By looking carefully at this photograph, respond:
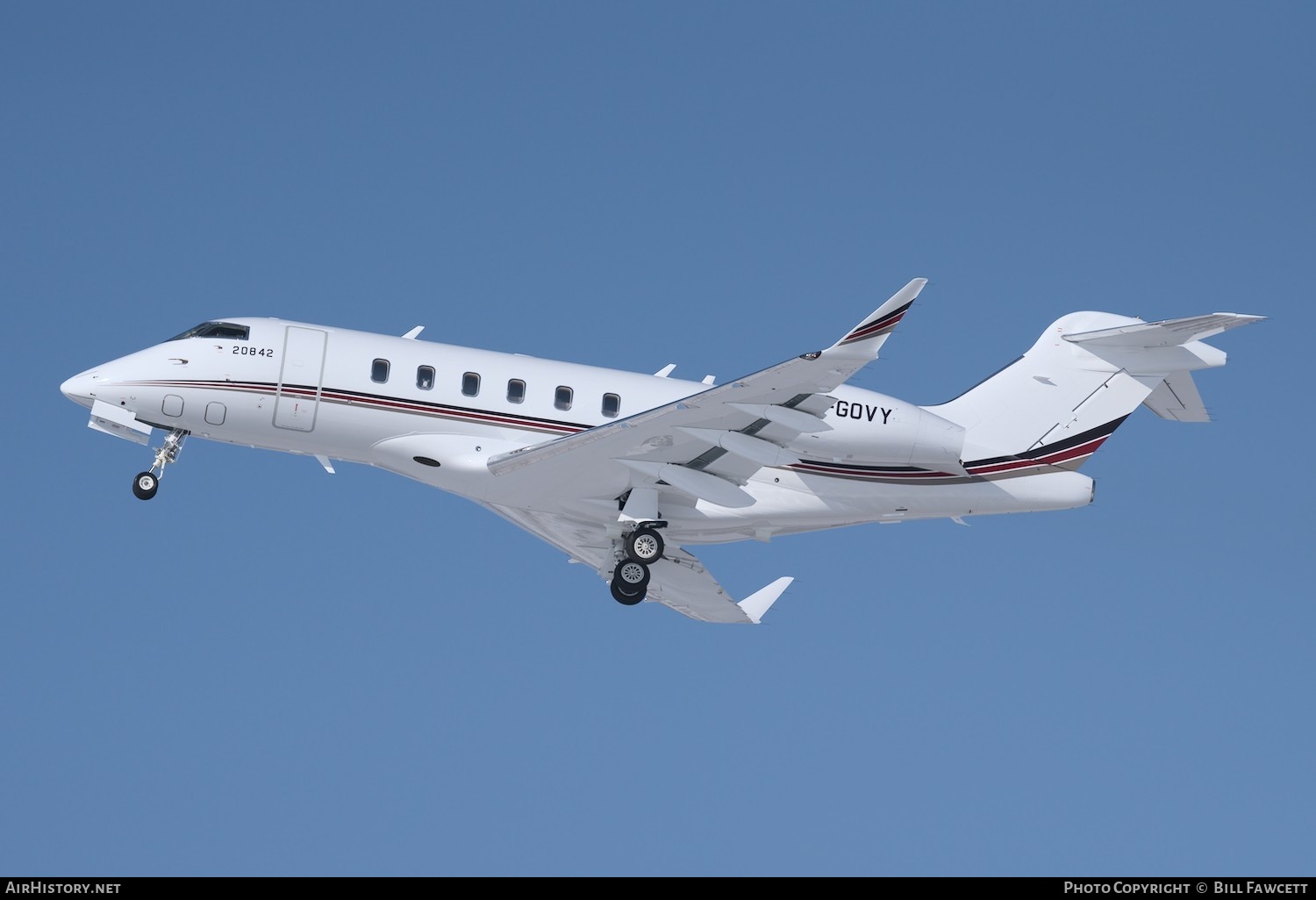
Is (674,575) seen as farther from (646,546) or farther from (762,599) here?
(646,546)

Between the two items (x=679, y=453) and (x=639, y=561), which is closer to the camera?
(x=679, y=453)

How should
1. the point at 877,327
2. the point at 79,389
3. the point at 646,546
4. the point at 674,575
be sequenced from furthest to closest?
the point at 674,575 < the point at 79,389 < the point at 646,546 < the point at 877,327

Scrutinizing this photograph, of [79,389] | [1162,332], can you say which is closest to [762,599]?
[1162,332]

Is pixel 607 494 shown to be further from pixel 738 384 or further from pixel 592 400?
pixel 738 384

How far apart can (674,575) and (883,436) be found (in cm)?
560

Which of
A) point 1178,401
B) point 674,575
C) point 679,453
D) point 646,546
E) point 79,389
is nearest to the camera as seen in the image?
point 679,453

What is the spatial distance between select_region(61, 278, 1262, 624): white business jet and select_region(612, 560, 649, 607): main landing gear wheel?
1.0 inches

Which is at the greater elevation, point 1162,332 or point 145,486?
point 1162,332

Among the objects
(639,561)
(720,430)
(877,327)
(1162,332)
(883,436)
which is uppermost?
(1162,332)

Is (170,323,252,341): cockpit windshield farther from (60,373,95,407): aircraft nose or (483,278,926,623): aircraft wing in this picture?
(483,278,926,623): aircraft wing

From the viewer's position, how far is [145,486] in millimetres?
23969
